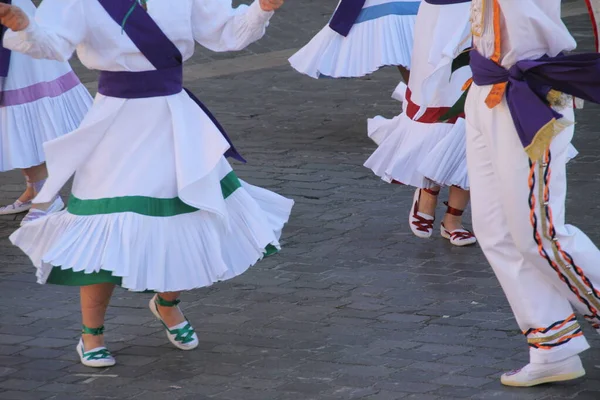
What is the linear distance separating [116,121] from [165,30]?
1.37 feet

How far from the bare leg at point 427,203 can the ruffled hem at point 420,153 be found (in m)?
0.12

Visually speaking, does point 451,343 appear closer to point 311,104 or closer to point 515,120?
point 515,120

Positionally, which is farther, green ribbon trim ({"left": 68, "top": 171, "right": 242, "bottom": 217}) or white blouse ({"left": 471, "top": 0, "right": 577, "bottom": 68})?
green ribbon trim ({"left": 68, "top": 171, "right": 242, "bottom": 217})

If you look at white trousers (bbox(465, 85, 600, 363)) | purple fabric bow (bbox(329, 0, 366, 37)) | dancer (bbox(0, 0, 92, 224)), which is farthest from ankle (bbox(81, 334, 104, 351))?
purple fabric bow (bbox(329, 0, 366, 37))

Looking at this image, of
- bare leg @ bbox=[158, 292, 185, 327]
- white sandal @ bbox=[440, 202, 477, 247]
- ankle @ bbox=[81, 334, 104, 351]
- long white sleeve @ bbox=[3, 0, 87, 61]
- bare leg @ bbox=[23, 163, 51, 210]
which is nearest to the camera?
long white sleeve @ bbox=[3, 0, 87, 61]

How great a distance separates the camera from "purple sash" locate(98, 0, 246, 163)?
4684mm

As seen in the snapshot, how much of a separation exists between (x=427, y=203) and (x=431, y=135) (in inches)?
15.6

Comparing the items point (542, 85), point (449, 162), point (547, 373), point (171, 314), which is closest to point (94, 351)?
point (171, 314)

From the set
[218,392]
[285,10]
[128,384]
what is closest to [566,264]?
[218,392]

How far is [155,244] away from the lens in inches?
183

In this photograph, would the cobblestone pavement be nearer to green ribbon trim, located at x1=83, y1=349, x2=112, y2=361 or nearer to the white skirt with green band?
green ribbon trim, located at x1=83, y1=349, x2=112, y2=361

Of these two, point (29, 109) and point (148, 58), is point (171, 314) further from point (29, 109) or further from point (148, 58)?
point (29, 109)

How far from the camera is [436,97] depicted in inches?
254

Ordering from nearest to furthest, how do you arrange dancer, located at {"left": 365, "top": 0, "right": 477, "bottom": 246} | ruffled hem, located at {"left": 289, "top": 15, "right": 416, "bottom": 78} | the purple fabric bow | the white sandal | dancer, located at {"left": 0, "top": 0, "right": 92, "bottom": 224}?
dancer, located at {"left": 365, "top": 0, "right": 477, "bottom": 246} → the white sandal → dancer, located at {"left": 0, "top": 0, "right": 92, "bottom": 224} → ruffled hem, located at {"left": 289, "top": 15, "right": 416, "bottom": 78} → the purple fabric bow
